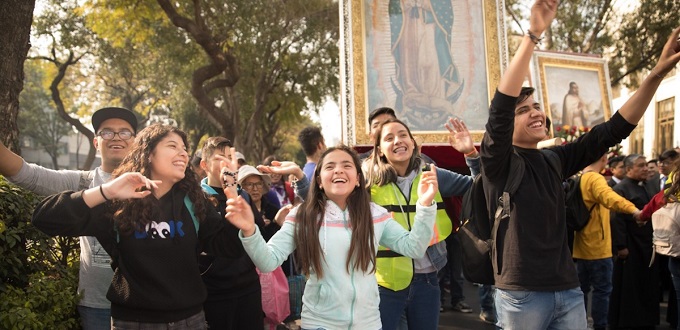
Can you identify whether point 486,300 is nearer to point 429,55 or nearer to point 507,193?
point 429,55

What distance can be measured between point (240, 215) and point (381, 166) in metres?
1.44

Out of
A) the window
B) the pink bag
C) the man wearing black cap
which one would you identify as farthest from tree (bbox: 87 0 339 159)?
the window

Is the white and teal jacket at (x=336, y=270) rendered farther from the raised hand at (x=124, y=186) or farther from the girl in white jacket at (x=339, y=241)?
the raised hand at (x=124, y=186)

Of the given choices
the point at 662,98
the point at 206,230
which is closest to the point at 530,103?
the point at 206,230

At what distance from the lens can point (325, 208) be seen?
3.24 m

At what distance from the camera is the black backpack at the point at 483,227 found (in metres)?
3.07

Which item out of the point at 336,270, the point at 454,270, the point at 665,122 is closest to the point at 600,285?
the point at 454,270

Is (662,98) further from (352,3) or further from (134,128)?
(134,128)

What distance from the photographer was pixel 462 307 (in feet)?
25.2

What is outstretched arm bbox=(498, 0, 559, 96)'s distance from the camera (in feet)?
8.82

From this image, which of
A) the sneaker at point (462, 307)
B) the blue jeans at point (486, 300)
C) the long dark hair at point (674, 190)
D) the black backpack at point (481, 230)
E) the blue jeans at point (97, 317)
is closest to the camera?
the black backpack at point (481, 230)

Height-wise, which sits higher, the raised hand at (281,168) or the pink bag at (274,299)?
the raised hand at (281,168)

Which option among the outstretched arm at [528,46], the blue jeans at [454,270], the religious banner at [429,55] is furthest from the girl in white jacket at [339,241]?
the religious banner at [429,55]

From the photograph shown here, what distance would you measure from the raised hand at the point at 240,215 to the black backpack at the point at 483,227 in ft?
3.99
